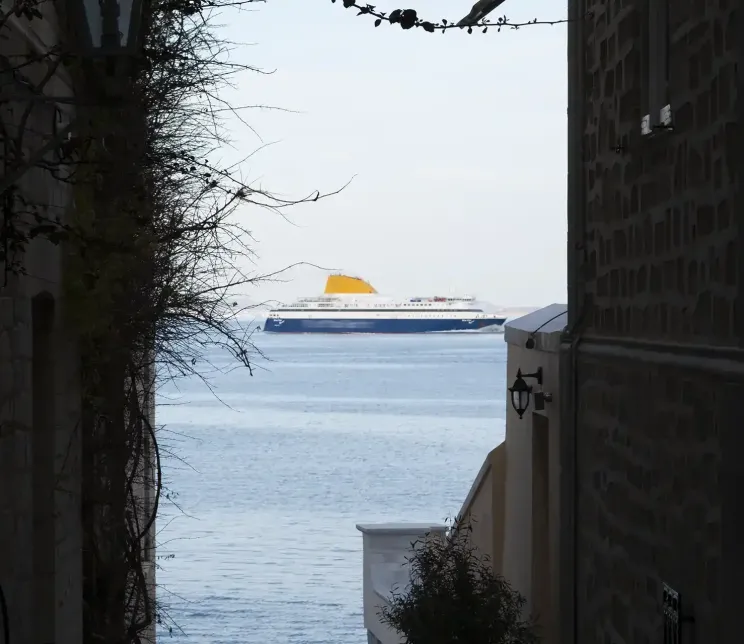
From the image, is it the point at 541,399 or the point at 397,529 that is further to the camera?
the point at 397,529

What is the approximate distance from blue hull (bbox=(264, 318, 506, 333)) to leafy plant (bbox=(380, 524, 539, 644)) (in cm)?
9223

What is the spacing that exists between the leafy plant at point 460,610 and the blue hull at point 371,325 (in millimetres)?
92230

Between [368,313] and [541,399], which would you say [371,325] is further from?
[541,399]

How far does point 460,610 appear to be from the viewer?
23.7 feet

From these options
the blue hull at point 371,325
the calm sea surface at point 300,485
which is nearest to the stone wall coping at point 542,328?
the calm sea surface at point 300,485

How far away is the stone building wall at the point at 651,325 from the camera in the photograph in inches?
167

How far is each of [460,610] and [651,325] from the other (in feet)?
8.68

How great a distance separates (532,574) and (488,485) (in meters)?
1.80

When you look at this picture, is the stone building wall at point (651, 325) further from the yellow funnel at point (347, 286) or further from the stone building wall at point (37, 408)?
the yellow funnel at point (347, 286)

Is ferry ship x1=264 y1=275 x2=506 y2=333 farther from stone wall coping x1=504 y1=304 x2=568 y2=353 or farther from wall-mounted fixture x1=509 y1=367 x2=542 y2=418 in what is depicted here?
wall-mounted fixture x1=509 y1=367 x2=542 y2=418

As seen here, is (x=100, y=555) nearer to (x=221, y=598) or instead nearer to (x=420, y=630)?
(x=420, y=630)

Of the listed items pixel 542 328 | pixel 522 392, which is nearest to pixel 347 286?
pixel 522 392

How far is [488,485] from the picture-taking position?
31.7ft

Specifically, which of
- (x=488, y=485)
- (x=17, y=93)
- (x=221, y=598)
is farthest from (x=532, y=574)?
(x=221, y=598)
